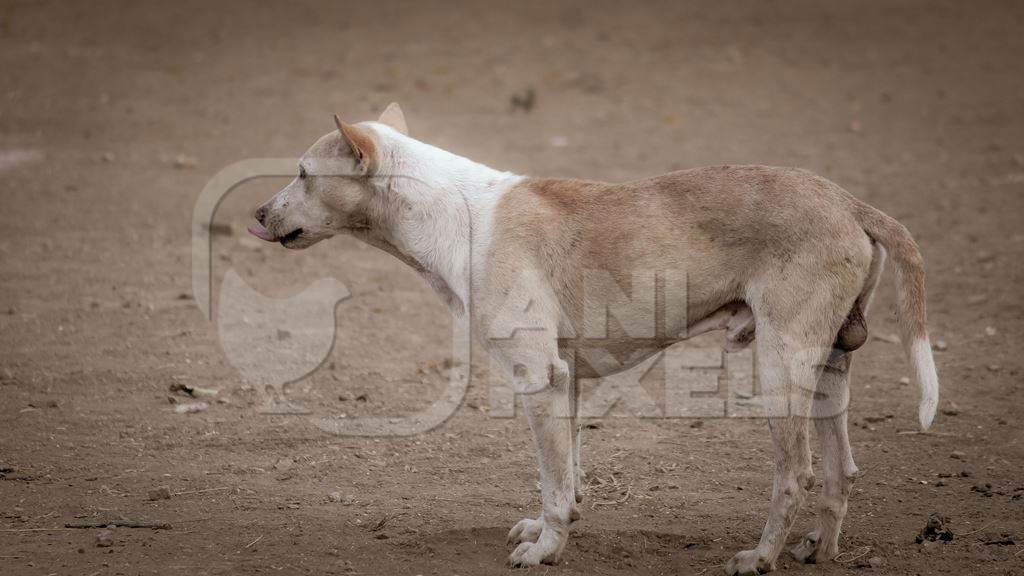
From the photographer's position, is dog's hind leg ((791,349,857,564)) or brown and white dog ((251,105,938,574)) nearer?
brown and white dog ((251,105,938,574))

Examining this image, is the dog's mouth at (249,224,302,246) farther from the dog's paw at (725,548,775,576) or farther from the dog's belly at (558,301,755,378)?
the dog's paw at (725,548,775,576)

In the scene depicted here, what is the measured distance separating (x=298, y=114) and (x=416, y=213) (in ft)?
28.3

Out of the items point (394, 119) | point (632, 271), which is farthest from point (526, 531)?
point (394, 119)

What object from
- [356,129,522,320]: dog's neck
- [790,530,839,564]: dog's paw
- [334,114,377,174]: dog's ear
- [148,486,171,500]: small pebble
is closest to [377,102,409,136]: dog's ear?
[356,129,522,320]: dog's neck

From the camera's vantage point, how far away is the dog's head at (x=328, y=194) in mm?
5234

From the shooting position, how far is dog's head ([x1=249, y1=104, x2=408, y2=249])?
523 cm

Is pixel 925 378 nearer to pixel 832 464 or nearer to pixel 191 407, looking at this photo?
pixel 832 464

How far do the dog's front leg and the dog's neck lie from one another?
0.54 metres

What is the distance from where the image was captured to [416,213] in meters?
5.23

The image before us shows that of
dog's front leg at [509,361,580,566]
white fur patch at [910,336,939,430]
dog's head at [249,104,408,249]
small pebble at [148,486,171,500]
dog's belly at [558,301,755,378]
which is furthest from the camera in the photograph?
small pebble at [148,486,171,500]

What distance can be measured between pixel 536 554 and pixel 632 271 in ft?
4.35

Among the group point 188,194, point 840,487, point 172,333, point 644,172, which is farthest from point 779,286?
point 188,194

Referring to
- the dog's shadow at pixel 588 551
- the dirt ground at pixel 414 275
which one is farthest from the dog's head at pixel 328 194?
the dog's shadow at pixel 588 551

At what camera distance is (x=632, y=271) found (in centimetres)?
506
